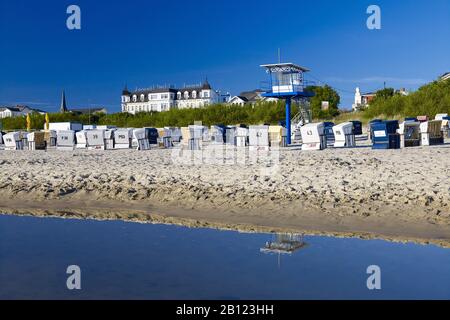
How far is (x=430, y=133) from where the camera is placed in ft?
68.9

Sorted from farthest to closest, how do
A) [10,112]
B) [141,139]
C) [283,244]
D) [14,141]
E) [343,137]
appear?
[10,112]
[14,141]
[141,139]
[343,137]
[283,244]

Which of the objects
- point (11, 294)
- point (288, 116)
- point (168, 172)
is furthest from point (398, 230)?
point (288, 116)

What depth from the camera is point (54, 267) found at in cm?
644

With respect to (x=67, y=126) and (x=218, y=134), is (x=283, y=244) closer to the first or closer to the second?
(x=218, y=134)

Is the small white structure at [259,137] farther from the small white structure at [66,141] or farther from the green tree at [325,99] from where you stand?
the green tree at [325,99]

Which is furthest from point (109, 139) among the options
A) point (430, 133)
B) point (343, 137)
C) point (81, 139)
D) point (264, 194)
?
point (264, 194)

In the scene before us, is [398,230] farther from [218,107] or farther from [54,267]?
[218,107]

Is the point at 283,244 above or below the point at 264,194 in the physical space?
below

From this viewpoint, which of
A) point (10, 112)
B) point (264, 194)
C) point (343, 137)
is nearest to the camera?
point (264, 194)

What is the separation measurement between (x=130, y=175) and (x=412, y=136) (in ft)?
41.0

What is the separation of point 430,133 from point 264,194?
1299cm

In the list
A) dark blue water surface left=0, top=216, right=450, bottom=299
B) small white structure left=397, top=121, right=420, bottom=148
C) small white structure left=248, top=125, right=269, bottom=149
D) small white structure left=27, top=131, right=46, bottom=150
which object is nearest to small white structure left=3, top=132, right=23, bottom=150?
Answer: small white structure left=27, top=131, right=46, bottom=150

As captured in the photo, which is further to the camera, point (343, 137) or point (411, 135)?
point (343, 137)
